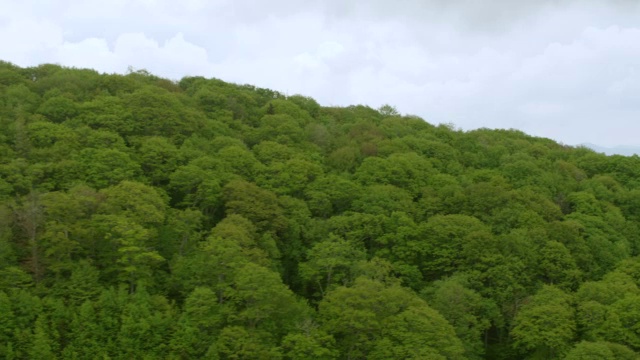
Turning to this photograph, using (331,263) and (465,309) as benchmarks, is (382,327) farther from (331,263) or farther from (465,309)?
(331,263)

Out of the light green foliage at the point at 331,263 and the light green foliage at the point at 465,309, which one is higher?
the light green foliage at the point at 331,263

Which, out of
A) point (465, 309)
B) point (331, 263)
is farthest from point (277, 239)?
point (465, 309)

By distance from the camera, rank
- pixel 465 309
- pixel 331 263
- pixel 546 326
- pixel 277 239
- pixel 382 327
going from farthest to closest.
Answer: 1. pixel 277 239
2. pixel 331 263
3. pixel 465 309
4. pixel 546 326
5. pixel 382 327

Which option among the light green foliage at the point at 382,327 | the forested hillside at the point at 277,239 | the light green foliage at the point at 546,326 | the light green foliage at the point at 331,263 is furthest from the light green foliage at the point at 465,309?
the light green foliage at the point at 331,263

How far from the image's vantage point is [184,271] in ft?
111

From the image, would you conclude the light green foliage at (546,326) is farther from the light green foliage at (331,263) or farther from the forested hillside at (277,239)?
the light green foliage at (331,263)

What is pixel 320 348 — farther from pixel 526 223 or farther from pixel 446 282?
pixel 526 223

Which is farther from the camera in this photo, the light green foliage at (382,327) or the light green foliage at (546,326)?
the light green foliage at (546,326)

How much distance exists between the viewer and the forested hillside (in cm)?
3038

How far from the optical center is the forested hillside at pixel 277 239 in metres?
30.4

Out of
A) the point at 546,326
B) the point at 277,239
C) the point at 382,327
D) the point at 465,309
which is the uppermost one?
the point at 277,239

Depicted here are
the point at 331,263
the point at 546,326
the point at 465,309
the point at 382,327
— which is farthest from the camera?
the point at 331,263

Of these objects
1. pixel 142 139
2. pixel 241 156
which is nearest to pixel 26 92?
pixel 142 139

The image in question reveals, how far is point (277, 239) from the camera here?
41.0 m
